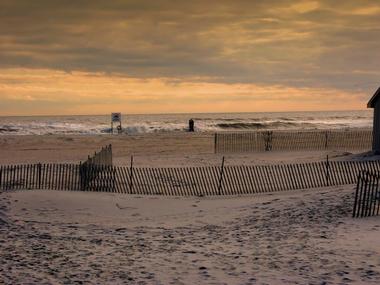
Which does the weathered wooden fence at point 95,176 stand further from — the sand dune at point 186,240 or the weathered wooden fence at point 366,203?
the weathered wooden fence at point 366,203

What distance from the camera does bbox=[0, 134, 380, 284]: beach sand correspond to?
9109 millimetres

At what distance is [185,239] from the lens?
40.3ft

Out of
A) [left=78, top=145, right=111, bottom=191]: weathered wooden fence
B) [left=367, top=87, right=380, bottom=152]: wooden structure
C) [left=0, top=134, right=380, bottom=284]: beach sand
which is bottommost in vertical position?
[left=0, top=134, right=380, bottom=284]: beach sand

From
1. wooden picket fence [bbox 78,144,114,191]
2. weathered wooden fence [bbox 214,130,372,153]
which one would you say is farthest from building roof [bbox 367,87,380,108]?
wooden picket fence [bbox 78,144,114,191]

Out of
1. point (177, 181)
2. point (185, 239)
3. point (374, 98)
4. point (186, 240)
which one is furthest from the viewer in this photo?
point (374, 98)

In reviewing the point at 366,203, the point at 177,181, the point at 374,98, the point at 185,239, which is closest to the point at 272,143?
the point at 374,98

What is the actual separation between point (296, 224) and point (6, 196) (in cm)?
939

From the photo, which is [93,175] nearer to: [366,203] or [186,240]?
[186,240]

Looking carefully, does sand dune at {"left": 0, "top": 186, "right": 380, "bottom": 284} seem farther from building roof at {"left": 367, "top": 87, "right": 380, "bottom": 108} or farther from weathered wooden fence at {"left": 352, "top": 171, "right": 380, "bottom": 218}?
building roof at {"left": 367, "top": 87, "right": 380, "bottom": 108}

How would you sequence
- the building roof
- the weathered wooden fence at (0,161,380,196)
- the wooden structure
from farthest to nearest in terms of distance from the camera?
1. the wooden structure
2. the building roof
3. the weathered wooden fence at (0,161,380,196)

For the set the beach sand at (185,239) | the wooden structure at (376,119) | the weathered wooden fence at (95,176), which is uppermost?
the wooden structure at (376,119)

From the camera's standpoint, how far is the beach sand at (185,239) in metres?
9.11

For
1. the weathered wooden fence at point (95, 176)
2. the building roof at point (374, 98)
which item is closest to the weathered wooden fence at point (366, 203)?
the weathered wooden fence at point (95, 176)

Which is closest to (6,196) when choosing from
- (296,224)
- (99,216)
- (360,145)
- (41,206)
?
(41,206)
